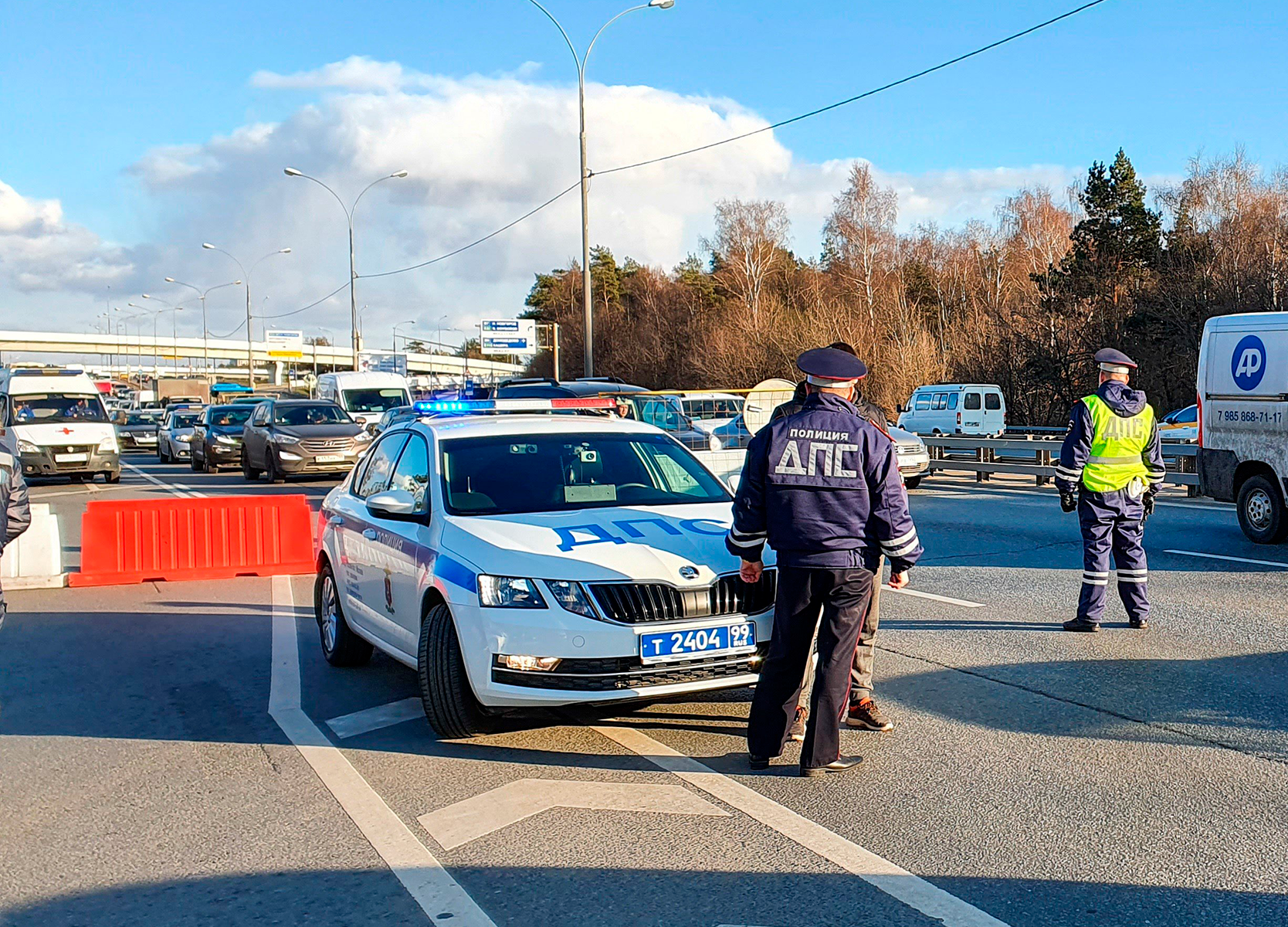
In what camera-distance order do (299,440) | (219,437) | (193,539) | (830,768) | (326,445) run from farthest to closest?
(219,437)
(326,445)
(299,440)
(193,539)
(830,768)

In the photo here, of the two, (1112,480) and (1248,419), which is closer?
(1112,480)

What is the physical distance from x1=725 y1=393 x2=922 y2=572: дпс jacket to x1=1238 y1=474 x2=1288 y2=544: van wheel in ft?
28.1

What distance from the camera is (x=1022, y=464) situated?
25.0m

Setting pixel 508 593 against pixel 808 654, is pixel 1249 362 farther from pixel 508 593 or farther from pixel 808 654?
pixel 508 593

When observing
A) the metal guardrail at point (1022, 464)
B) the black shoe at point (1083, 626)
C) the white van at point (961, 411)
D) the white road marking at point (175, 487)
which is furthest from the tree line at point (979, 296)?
the black shoe at point (1083, 626)

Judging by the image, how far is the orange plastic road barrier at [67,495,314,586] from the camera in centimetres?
1141

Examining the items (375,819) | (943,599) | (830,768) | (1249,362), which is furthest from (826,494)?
(1249,362)

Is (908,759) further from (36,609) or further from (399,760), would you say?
(36,609)

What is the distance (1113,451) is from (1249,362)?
208 inches

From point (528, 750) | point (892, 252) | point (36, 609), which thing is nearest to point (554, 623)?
point (528, 750)

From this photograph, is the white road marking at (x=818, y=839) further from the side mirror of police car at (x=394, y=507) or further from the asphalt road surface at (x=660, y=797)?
the side mirror of police car at (x=394, y=507)

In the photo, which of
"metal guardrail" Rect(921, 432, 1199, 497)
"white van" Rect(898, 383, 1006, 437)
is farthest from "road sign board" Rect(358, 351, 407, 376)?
"metal guardrail" Rect(921, 432, 1199, 497)

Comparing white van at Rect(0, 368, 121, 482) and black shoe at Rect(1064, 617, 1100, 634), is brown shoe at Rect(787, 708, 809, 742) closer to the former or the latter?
black shoe at Rect(1064, 617, 1100, 634)

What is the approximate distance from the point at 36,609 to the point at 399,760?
6.04 m
